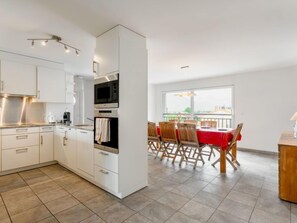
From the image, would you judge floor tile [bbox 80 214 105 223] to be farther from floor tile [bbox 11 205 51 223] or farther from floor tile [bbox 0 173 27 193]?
floor tile [bbox 0 173 27 193]

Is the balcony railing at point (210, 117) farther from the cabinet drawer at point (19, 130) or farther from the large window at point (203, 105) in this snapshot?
the cabinet drawer at point (19, 130)

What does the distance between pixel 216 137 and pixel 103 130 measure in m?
2.17

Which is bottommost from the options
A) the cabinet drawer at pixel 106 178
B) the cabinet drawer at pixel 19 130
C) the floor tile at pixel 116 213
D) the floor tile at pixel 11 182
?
the floor tile at pixel 116 213

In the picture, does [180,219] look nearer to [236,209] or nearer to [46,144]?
[236,209]

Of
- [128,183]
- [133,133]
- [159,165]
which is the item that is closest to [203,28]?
[133,133]

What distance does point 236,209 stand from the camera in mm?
2023

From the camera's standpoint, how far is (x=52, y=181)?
9.28 feet

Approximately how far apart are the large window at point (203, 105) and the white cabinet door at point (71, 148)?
11.0 ft

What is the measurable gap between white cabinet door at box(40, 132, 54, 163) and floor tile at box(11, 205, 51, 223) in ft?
5.70

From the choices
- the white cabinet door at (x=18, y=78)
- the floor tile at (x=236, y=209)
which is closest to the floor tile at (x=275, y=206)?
the floor tile at (x=236, y=209)

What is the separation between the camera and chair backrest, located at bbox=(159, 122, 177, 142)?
3.80 m

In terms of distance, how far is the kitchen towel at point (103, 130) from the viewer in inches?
90.2

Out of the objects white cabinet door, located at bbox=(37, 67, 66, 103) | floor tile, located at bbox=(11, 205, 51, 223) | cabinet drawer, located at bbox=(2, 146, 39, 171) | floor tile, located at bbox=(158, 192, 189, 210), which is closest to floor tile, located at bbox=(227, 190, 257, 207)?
floor tile, located at bbox=(158, 192, 189, 210)

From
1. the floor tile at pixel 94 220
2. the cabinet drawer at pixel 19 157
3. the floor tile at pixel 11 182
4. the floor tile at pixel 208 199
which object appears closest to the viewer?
the floor tile at pixel 94 220
